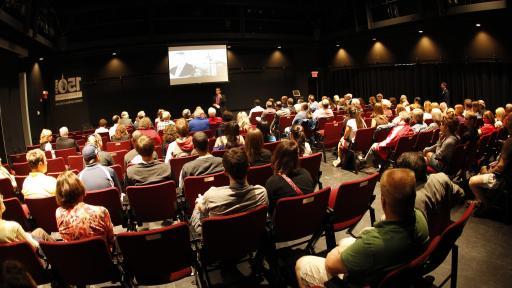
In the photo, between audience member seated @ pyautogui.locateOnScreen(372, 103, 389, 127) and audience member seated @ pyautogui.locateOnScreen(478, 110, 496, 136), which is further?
audience member seated @ pyautogui.locateOnScreen(372, 103, 389, 127)

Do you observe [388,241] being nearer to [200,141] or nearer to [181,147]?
[200,141]

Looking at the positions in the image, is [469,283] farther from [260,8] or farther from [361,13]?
[260,8]

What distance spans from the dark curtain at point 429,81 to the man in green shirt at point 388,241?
37.1 ft

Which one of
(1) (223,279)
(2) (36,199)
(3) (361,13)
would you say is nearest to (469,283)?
(1) (223,279)

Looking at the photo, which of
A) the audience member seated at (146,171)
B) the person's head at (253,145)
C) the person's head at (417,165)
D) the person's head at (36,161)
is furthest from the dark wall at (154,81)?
the person's head at (417,165)

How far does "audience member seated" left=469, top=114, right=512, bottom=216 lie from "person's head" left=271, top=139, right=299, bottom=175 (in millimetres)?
2645

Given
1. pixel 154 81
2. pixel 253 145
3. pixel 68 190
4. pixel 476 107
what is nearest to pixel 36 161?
pixel 68 190

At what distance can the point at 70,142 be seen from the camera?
8.46m

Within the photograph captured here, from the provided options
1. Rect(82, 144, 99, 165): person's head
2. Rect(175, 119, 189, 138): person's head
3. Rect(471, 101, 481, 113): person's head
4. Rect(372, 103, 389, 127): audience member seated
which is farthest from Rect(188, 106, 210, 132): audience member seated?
Rect(471, 101, 481, 113): person's head

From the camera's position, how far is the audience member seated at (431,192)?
3158mm

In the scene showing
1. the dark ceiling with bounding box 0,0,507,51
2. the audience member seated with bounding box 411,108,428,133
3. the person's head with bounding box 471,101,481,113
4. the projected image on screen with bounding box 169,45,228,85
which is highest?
the dark ceiling with bounding box 0,0,507,51

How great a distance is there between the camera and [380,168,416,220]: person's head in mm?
2244

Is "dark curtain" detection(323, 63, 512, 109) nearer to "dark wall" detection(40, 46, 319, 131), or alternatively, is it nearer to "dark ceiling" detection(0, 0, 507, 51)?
"dark ceiling" detection(0, 0, 507, 51)

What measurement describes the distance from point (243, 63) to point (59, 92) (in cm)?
818
